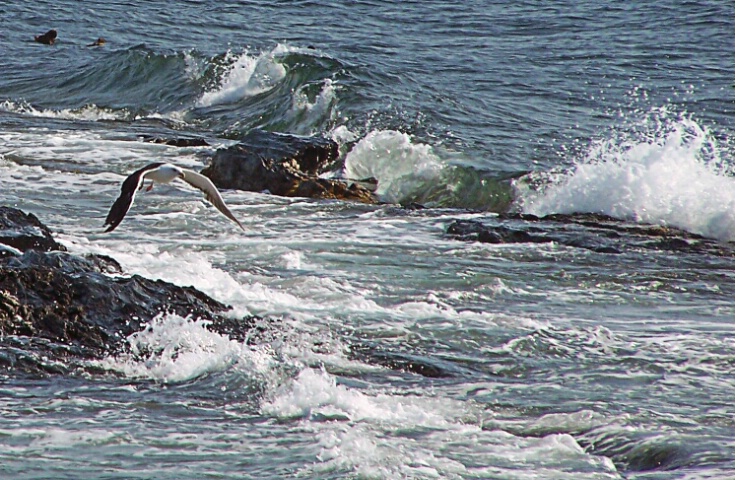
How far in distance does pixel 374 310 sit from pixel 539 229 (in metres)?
3.34

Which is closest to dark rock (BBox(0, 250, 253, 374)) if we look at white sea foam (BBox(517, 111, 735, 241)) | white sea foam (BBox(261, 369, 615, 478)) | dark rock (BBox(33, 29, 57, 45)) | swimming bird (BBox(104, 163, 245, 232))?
swimming bird (BBox(104, 163, 245, 232))

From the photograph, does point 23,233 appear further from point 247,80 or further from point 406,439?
point 247,80

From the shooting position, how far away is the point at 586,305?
8.90 meters

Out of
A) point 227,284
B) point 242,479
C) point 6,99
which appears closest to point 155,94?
point 6,99

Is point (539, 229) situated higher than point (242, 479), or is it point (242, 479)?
point (539, 229)

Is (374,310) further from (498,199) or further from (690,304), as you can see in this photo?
(498,199)

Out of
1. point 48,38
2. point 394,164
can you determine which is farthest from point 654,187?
point 48,38

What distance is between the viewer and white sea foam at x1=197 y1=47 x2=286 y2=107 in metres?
18.5

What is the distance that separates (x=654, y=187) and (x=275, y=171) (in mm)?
4230

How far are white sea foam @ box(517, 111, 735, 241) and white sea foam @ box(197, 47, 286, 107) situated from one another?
19.7 ft

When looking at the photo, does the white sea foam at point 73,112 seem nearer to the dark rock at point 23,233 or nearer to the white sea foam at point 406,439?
the dark rock at point 23,233

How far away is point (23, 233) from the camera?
A: 8.16 metres

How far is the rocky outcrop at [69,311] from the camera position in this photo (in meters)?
6.68

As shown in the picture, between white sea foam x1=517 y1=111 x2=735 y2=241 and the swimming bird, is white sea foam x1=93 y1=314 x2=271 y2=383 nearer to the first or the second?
the swimming bird
